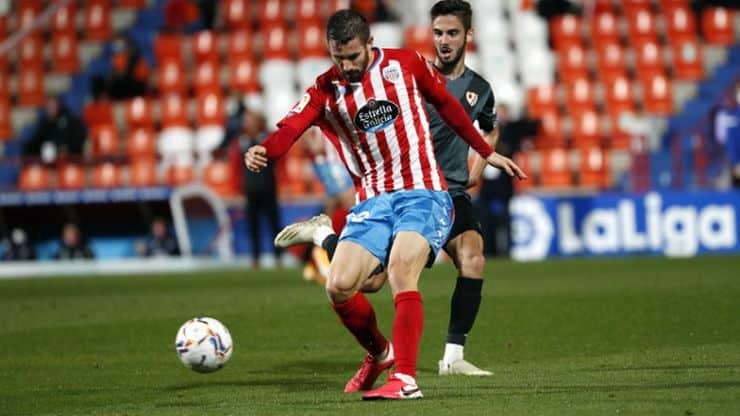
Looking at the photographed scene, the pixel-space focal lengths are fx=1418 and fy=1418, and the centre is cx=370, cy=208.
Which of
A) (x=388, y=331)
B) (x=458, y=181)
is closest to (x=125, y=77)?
(x=388, y=331)

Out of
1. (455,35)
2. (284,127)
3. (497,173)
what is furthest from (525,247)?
(284,127)

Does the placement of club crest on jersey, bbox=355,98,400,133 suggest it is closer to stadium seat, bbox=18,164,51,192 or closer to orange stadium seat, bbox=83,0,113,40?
stadium seat, bbox=18,164,51,192

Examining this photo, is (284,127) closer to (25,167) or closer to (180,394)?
(180,394)

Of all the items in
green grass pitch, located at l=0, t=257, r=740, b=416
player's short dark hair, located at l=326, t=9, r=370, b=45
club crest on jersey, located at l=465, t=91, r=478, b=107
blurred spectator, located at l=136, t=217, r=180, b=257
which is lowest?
blurred spectator, located at l=136, t=217, r=180, b=257

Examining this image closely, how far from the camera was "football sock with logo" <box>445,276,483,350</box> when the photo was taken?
7.67m

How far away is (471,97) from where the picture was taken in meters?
8.05

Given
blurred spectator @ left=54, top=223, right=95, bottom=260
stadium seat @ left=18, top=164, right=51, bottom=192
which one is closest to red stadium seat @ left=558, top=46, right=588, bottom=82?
blurred spectator @ left=54, top=223, right=95, bottom=260

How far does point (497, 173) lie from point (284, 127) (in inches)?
507

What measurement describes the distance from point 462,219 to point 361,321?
1081 millimetres

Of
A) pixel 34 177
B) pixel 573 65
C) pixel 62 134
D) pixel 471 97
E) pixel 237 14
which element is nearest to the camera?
pixel 471 97

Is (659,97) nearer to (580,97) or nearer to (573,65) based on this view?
(580,97)

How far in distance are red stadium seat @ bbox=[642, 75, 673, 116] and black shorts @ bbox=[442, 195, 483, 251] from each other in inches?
577

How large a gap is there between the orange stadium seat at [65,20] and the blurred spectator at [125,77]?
1.49m

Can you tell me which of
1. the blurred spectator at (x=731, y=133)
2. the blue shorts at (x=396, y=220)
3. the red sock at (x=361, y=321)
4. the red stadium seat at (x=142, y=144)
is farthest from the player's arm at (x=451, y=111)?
the red stadium seat at (x=142, y=144)
